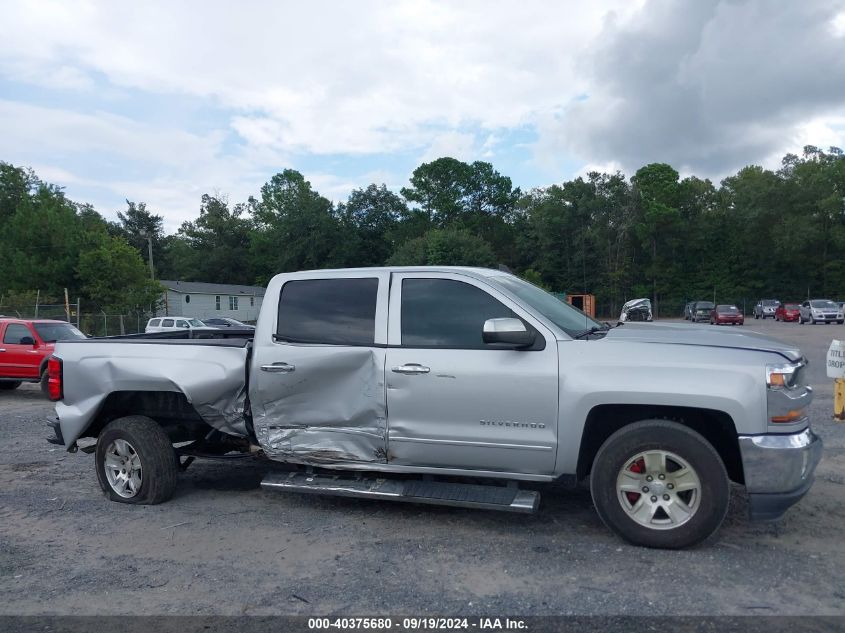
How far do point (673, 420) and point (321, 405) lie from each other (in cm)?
254

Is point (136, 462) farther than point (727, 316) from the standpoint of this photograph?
No

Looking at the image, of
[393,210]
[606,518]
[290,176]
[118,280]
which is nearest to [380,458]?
[606,518]

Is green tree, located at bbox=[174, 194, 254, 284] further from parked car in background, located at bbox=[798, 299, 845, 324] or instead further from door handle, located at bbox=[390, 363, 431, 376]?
door handle, located at bbox=[390, 363, 431, 376]

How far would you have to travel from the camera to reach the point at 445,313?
5211 mm

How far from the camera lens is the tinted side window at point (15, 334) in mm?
13930

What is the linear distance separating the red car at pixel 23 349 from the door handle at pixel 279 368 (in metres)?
9.99

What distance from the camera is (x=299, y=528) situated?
5.24m

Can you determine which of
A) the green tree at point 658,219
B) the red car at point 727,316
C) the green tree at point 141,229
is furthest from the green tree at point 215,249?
the red car at point 727,316

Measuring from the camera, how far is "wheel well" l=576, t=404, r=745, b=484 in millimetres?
4668

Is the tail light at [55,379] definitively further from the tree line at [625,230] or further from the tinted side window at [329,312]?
the tree line at [625,230]

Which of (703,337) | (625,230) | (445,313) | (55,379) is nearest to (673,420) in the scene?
(703,337)

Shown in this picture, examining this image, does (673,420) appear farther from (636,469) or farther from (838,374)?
(838,374)

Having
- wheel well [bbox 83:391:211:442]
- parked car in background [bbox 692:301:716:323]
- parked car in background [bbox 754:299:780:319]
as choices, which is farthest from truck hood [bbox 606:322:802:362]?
parked car in background [bbox 754:299:780:319]

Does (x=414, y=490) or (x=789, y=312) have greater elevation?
(x=789, y=312)
